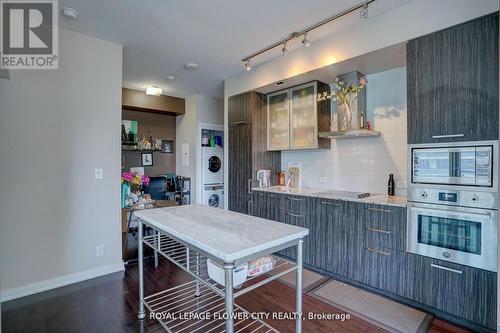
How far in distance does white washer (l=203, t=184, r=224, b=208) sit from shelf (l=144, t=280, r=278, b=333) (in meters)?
2.85

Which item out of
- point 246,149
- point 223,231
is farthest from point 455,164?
point 246,149

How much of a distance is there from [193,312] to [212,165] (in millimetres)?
3592

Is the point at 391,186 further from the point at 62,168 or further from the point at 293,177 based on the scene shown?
the point at 62,168

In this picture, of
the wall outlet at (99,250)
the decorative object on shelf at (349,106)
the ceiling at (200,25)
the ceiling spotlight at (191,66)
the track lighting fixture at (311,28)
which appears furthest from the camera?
the ceiling spotlight at (191,66)

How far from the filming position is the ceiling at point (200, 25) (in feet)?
7.23

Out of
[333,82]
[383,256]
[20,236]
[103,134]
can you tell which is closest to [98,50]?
[103,134]

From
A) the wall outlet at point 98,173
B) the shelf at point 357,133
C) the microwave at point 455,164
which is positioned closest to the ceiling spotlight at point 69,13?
the wall outlet at point 98,173

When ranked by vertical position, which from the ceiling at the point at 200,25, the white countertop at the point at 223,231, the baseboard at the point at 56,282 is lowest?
the baseboard at the point at 56,282

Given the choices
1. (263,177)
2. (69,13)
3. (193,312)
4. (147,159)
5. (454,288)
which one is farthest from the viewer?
(147,159)

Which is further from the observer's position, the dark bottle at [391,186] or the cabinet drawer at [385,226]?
the dark bottle at [391,186]

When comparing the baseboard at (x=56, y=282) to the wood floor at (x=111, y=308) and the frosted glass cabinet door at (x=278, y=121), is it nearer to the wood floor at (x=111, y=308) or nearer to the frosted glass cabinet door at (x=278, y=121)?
the wood floor at (x=111, y=308)

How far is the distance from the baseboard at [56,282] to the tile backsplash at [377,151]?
2.87 meters

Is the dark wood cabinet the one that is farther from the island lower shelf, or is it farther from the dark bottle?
the dark bottle

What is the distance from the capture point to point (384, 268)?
2.36m
